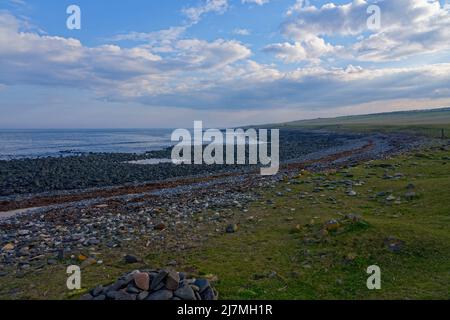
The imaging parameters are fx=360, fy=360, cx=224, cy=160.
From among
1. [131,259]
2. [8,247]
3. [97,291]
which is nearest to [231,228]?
[131,259]

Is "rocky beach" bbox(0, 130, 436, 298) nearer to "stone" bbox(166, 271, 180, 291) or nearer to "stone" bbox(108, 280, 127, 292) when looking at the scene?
"stone" bbox(108, 280, 127, 292)

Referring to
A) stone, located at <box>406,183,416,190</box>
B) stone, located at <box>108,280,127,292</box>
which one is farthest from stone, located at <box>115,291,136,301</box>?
stone, located at <box>406,183,416,190</box>

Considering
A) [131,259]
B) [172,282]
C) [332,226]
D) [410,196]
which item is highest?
[410,196]

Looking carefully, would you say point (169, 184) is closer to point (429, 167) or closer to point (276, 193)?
point (276, 193)

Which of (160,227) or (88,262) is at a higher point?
(160,227)

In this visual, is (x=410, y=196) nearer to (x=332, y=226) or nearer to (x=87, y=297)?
(x=332, y=226)

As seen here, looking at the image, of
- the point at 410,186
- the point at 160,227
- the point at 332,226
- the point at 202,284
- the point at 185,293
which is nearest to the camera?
the point at 185,293

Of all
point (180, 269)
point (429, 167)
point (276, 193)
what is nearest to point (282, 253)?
point (180, 269)
